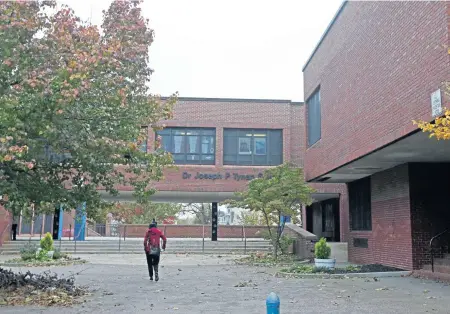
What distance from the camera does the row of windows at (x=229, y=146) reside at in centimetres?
3594

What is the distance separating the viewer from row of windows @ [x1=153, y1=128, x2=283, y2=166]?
35938mm

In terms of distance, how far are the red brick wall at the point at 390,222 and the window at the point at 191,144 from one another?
17.4m

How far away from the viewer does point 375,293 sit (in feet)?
37.6

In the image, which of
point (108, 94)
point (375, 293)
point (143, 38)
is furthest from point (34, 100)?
point (375, 293)

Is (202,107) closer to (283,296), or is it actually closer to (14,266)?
(14,266)

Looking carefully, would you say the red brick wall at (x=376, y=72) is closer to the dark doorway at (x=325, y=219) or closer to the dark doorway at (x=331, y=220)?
the dark doorway at (x=331, y=220)

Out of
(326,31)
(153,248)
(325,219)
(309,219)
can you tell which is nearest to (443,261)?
(153,248)

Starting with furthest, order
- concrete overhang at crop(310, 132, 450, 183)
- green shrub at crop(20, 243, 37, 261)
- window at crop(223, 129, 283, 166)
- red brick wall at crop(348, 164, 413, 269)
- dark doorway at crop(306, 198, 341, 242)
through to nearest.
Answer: window at crop(223, 129, 283, 166)
dark doorway at crop(306, 198, 341, 242)
green shrub at crop(20, 243, 37, 261)
red brick wall at crop(348, 164, 413, 269)
concrete overhang at crop(310, 132, 450, 183)

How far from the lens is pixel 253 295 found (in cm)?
1148

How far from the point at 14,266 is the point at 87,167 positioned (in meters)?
12.2

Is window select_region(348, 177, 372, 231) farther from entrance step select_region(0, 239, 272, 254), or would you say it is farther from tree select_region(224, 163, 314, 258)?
entrance step select_region(0, 239, 272, 254)

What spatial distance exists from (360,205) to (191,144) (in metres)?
16.8

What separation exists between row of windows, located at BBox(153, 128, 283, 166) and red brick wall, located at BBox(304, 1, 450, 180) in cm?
1425

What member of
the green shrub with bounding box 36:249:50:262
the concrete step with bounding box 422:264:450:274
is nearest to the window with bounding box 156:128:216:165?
the green shrub with bounding box 36:249:50:262
